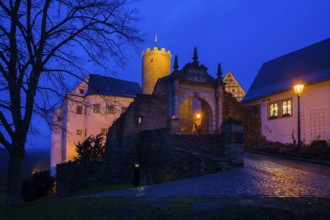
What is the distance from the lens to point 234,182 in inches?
373

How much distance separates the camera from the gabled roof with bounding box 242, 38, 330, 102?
2456 cm

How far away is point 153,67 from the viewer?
46.6 metres

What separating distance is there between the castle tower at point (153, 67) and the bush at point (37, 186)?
912 inches

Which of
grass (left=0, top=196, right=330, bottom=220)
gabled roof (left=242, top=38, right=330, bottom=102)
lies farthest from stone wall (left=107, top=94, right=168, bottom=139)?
grass (left=0, top=196, right=330, bottom=220)

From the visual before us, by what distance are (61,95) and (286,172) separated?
857 centimetres

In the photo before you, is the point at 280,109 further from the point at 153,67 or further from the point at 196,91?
the point at 153,67

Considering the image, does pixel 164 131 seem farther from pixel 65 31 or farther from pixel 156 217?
pixel 156 217

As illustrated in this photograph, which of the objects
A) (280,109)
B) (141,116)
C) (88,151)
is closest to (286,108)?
(280,109)

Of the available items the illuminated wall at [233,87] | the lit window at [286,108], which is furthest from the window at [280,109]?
the illuminated wall at [233,87]

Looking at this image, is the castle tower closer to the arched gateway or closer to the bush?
the arched gateway

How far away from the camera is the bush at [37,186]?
77.8 feet

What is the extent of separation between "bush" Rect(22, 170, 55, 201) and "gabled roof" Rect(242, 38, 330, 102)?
1831 centimetres

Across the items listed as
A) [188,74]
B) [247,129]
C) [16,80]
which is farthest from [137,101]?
[16,80]

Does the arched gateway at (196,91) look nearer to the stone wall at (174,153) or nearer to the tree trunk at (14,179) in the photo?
the stone wall at (174,153)
